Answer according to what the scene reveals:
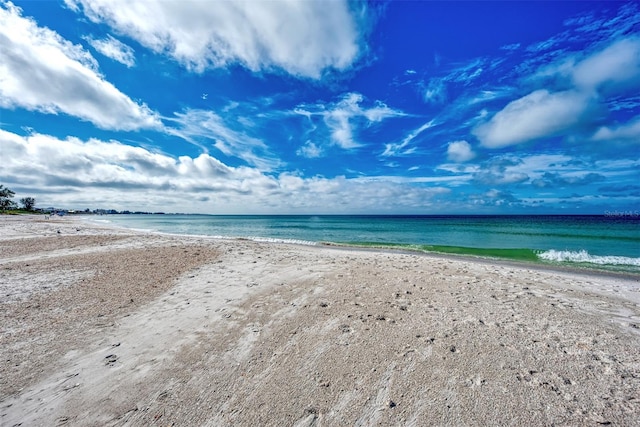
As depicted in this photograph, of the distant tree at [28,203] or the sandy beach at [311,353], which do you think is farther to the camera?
the distant tree at [28,203]

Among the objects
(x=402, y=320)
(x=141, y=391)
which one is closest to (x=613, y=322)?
(x=402, y=320)

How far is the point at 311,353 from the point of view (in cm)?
486

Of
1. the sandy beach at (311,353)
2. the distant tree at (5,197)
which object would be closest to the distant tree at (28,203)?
the distant tree at (5,197)

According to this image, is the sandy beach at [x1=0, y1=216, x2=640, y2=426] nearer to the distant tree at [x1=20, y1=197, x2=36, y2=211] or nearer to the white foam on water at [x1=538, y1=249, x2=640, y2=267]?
the white foam on water at [x1=538, y1=249, x2=640, y2=267]

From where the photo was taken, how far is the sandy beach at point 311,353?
11.6ft

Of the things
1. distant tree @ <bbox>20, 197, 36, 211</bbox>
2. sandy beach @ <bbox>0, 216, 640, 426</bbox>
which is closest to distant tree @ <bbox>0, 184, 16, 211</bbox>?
distant tree @ <bbox>20, 197, 36, 211</bbox>

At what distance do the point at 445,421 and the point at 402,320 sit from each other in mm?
2872

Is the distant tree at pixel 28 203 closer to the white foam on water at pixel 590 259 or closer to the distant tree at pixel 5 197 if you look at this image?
the distant tree at pixel 5 197

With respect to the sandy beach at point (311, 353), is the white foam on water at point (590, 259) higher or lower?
higher

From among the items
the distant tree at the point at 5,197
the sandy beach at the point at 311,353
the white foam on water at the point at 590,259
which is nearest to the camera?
the sandy beach at the point at 311,353

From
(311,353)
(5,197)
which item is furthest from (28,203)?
(311,353)

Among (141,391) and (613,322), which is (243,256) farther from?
(613,322)

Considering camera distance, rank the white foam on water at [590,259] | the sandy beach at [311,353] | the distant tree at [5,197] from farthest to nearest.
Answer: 1. the distant tree at [5,197]
2. the white foam on water at [590,259]
3. the sandy beach at [311,353]

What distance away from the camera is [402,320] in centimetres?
625
